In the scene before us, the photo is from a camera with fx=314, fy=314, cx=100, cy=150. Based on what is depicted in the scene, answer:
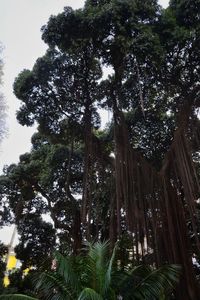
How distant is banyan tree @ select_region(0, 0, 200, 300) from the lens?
21.0 feet

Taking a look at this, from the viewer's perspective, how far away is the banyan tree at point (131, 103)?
6410 mm

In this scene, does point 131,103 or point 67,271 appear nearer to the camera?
point 67,271

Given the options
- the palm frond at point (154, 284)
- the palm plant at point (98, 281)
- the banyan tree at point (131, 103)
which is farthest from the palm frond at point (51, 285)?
the banyan tree at point (131, 103)

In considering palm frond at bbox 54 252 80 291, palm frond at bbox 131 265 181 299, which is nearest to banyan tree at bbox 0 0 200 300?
palm frond at bbox 131 265 181 299

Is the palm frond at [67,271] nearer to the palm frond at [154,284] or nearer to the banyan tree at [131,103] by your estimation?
the palm frond at [154,284]

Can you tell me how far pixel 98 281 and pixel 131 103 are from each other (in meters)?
5.74

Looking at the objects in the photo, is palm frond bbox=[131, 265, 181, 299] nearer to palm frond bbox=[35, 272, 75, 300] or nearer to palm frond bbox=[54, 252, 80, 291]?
palm frond bbox=[54, 252, 80, 291]

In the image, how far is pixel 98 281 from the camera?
4098 mm

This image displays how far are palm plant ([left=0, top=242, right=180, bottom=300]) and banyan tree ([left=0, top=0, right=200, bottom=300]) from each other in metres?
1.49

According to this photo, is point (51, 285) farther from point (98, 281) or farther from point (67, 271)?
point (98, 281)

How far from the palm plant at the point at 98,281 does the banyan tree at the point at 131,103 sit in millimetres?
1486

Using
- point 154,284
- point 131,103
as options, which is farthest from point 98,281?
point 131,103

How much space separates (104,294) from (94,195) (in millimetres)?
5200

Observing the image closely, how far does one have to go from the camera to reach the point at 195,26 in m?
7.16
